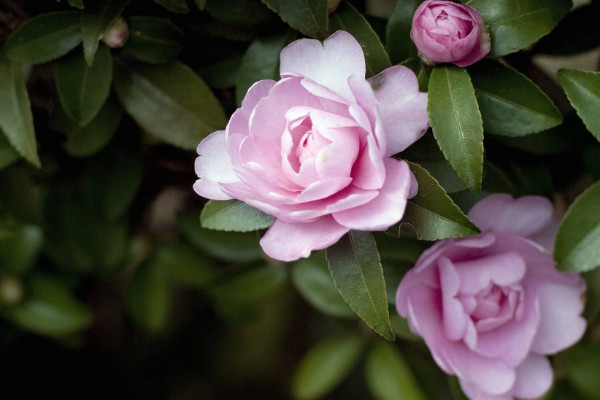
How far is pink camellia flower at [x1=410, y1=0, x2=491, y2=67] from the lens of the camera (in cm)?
55

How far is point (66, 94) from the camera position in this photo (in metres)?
0.72

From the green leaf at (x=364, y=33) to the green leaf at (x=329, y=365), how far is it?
0.55 m

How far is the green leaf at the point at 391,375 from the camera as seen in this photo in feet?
3.14

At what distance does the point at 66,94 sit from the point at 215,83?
169mm

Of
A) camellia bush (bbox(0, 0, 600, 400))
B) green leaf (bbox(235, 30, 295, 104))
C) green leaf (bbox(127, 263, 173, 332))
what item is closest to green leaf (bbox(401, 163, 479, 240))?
camellia bush (bbox(0, 0, 600, 400))

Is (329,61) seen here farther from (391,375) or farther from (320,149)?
(391,375)

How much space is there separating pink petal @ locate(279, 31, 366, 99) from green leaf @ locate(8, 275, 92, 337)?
601mm

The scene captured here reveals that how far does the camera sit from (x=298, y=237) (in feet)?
1.74

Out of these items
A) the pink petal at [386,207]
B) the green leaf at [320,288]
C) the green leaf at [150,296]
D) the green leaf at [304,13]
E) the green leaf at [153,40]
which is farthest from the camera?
the green leaf at [150,296]

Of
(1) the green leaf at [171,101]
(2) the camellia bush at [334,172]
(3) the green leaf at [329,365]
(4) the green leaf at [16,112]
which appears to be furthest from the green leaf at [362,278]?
(3) the green leaf at [329,365]

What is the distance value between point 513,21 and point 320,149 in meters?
0.23

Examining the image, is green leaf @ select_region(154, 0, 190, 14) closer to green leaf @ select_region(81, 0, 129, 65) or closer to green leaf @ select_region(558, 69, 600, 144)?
green leaf @ select_region(81, 0, 129, 65)

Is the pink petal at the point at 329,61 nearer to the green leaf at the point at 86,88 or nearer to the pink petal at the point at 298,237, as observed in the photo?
the pink petal at the point at 298,237

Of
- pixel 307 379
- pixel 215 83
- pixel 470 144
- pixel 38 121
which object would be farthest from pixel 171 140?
pixel 307 379
